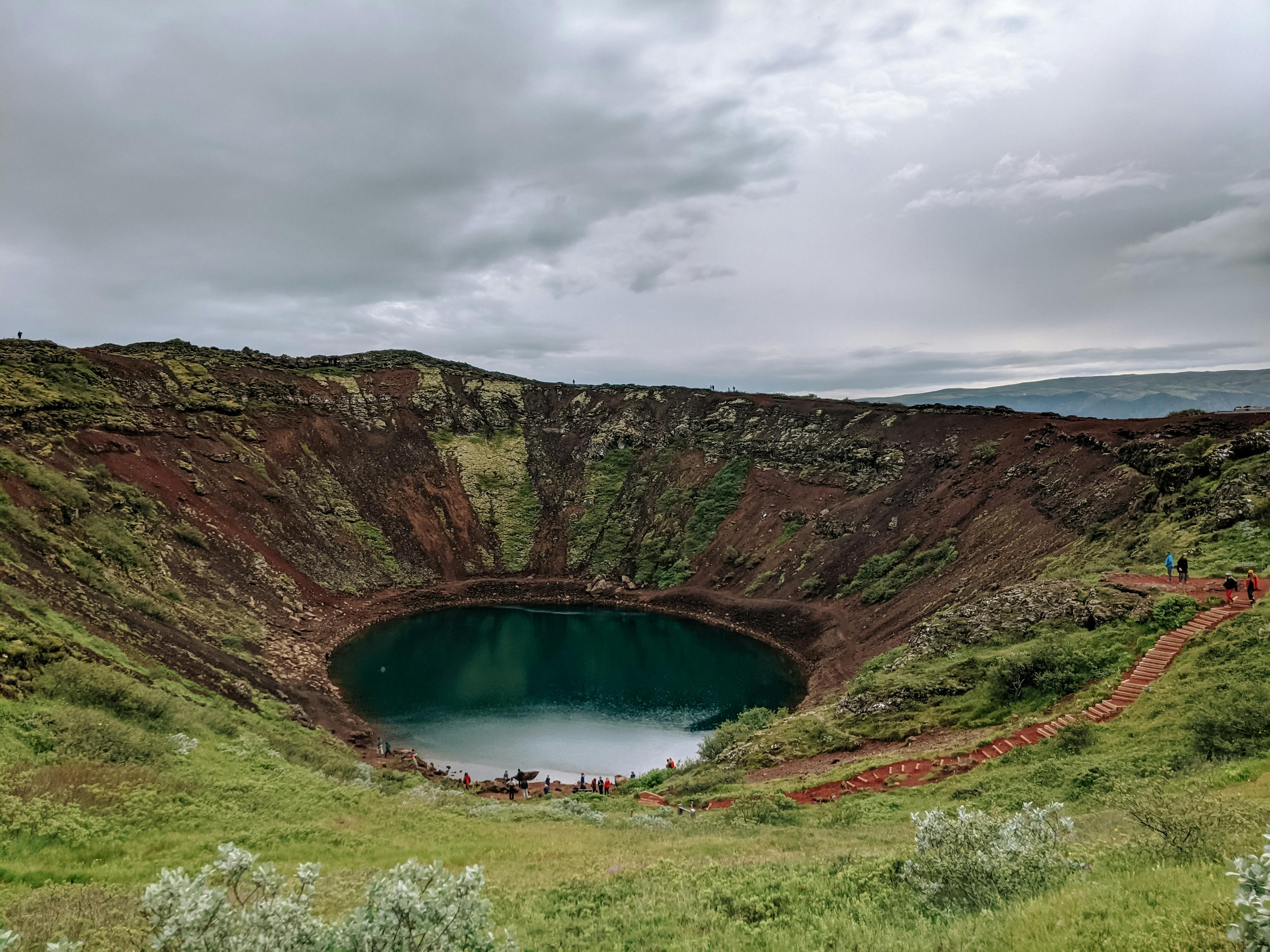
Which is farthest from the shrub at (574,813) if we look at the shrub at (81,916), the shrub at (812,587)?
the shrub at (812,587)

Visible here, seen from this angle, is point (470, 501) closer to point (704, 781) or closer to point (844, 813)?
point (704, 781)

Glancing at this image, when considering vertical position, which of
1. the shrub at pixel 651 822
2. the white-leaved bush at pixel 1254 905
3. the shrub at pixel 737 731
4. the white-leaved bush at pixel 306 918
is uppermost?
the white-leaved bush at pixel 1254 905

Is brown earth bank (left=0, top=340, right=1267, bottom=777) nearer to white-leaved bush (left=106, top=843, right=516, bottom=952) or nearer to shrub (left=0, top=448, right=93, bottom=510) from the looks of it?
shrub (left=0, top=448, right=93, bottom=510)

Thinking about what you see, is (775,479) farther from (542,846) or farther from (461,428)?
(542,846)

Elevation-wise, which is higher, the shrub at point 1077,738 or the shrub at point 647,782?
the shrub at point 1077,738

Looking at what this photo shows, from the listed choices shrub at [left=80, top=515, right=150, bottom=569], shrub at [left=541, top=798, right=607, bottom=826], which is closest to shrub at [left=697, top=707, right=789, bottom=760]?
shrub at [left=541, top=798, right=607, bottom=826]

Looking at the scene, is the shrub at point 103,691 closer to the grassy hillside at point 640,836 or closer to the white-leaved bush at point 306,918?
the grassy hillside at point 640,836

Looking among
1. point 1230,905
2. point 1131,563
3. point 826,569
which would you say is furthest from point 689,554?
point 1230,905
